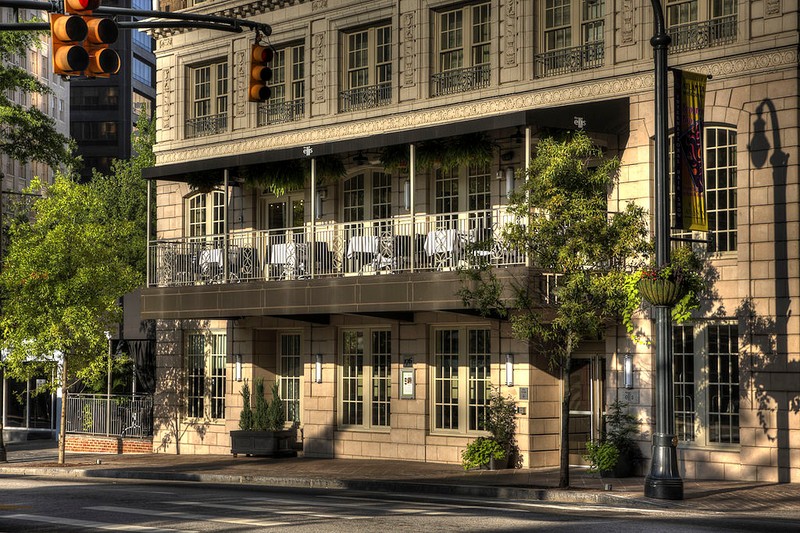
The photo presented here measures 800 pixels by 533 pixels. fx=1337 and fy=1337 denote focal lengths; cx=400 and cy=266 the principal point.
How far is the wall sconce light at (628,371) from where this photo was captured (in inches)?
1025

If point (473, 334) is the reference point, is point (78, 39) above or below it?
above

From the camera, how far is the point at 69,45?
13312mm

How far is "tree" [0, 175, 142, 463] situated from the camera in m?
32.4

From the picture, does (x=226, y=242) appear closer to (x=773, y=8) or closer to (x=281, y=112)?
(x=281, y=112)

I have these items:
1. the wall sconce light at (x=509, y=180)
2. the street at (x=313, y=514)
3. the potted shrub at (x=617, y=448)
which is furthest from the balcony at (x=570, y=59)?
the street at (x=313, y=514)

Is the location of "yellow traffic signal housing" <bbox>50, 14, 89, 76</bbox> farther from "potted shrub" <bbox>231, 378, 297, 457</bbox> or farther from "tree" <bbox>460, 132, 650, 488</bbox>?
"potted shrub" <bbox>231, 378, 297, 457</bbox>

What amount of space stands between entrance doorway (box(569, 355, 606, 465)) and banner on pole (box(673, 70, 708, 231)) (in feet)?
20.4

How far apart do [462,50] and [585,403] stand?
8212 mm

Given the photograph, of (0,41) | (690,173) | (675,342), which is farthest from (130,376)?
(690,173)

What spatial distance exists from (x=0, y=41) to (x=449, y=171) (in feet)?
49.0

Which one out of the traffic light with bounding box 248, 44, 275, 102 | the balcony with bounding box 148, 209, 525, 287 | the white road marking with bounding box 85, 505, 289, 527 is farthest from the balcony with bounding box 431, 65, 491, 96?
the white road marking with bounding box 85, 505, 289, 527

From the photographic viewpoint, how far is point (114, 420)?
36.7 m

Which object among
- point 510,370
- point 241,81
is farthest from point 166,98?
point 510,370

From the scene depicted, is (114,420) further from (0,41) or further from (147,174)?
(0,41)
